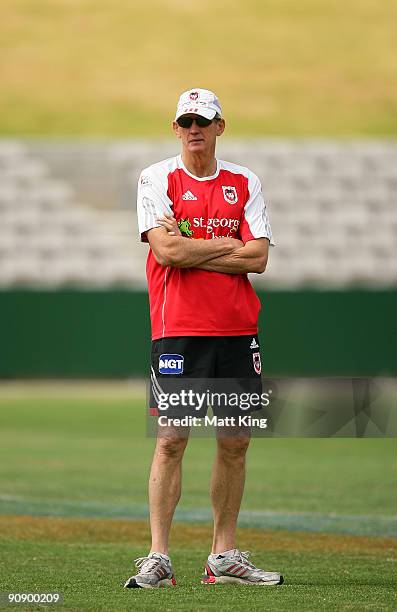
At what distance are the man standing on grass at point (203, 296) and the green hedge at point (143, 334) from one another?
1914 centimetres

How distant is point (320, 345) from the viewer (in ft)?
86.8

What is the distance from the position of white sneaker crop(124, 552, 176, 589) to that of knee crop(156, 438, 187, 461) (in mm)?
449

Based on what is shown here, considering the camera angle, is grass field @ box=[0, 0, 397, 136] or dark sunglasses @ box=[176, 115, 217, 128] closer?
dark sunglasses @ box=[176, 115, 217, 128]

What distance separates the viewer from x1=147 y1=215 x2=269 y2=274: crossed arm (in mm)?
6438

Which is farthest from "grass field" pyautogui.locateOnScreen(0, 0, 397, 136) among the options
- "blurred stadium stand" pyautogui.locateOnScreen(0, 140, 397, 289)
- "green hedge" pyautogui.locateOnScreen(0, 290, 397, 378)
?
"green hedge" pyautogui.locateOnScreen(0, 290, 397, 378)

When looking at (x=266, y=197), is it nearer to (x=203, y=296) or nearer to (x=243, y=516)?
(x=243, y=516)

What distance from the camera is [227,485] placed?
6664 mm

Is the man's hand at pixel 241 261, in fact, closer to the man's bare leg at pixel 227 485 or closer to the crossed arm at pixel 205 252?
Answer: the crossed arm at pixel 205 252

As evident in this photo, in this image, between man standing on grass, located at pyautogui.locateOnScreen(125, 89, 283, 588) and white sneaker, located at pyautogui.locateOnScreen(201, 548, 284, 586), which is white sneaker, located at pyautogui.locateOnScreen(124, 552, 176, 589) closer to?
man standing on grass, located at pyautogui.locateOnScreen(125, 89, 283, 588)

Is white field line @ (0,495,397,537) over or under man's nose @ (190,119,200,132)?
under

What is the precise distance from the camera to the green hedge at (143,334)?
26281mm

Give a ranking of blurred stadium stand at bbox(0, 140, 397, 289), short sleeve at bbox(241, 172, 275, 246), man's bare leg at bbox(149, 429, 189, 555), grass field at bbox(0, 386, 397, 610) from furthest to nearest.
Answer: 1. blurred stadium stand at bbox(0, 140, 397, 289)
2. short sleeve at bbox(241, 172, 275, 246)
3. man's bare leg at bbox(149, 429, 189, 555)
4. grass field at bbox(0, 386, 397, 610)

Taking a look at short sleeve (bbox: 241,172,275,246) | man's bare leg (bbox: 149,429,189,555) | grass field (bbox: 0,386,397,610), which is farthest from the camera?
short sleeve (bbox: 241,172,275,246)

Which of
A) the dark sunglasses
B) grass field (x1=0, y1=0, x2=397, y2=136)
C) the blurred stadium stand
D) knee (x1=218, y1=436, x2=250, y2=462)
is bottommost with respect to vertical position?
knee (x1=218, y1=436, x2=250, y2=462)
